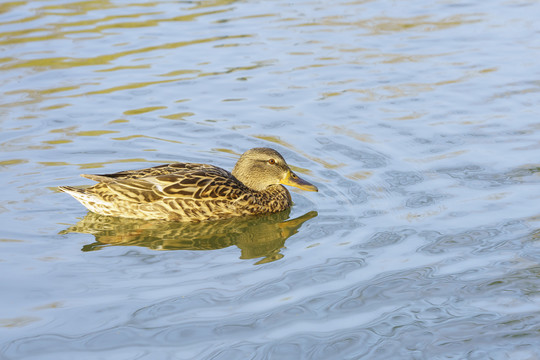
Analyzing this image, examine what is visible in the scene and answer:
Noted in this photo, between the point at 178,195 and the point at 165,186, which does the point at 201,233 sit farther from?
the point at 165,186

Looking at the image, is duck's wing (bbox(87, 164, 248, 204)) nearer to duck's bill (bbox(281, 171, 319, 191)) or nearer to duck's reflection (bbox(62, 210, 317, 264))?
duck's reflection (bbox(62, 210, 317, 264))

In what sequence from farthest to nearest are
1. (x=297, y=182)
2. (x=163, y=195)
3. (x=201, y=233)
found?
(x=297, y=182) < (x=163, y=195) < (x=201, y=233)

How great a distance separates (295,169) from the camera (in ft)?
31.7

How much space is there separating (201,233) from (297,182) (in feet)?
4.19

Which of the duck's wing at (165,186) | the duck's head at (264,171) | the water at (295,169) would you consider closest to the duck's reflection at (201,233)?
the water at (295,169)

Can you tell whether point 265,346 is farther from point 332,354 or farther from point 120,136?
point 120,136

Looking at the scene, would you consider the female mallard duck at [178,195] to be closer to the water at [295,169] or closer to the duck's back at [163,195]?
the duck's back at [163,195]

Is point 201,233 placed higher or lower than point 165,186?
lower

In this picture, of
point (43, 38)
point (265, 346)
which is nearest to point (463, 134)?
point (265, 346)

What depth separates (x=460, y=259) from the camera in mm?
7004

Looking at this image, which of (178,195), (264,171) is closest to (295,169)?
(264,171)

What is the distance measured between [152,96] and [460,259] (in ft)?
20.3

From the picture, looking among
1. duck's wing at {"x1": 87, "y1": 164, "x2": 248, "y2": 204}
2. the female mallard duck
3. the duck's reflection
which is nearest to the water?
the duck's reflection

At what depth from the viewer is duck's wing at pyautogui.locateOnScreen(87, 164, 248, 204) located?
8484 mm
